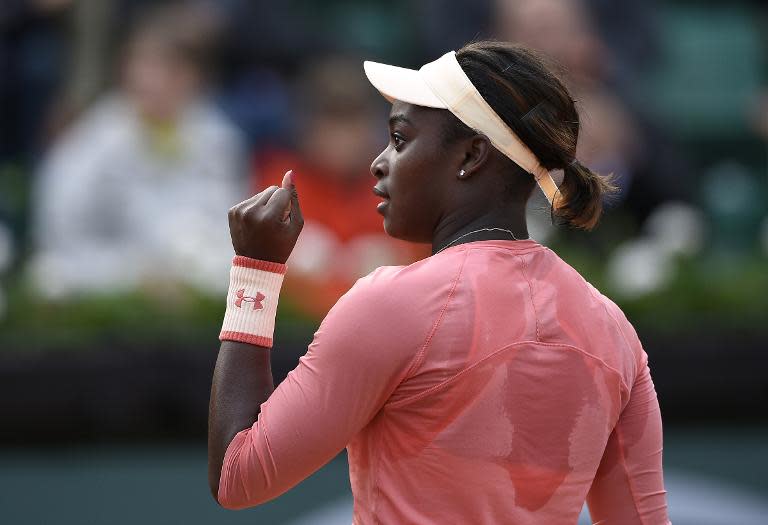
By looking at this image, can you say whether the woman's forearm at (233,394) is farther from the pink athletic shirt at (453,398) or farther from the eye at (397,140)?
the eye at (397,140)

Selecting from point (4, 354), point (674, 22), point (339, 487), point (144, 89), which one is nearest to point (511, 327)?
point (339, 487)

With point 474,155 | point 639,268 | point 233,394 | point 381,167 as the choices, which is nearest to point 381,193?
point 381,167

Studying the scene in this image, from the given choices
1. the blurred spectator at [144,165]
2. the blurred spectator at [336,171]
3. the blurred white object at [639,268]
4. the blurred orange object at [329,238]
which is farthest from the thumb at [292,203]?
the blurred spectator at [144,165]

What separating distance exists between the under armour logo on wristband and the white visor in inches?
13.5

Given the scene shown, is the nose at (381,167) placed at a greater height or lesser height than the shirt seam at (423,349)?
greater

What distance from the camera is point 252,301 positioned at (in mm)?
1695

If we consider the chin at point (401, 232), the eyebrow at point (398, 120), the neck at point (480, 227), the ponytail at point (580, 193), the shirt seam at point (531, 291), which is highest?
the eyebrow at point (398, 120)

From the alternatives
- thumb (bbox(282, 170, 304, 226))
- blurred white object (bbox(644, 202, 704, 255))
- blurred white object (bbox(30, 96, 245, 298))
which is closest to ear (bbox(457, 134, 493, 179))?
thumb (bbox(282, 170, 304, 226))

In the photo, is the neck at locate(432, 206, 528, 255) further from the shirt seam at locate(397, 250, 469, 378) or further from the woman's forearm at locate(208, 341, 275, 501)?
the woman's forearm at locate(208, 341, 275, 501)

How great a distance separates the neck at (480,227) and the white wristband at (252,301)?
24 centimetres

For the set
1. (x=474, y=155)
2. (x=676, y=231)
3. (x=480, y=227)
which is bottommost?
(x=676, y=231)

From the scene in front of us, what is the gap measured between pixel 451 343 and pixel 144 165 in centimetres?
413

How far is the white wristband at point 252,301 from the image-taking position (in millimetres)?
1681

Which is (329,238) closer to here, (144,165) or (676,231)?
(144,165)
